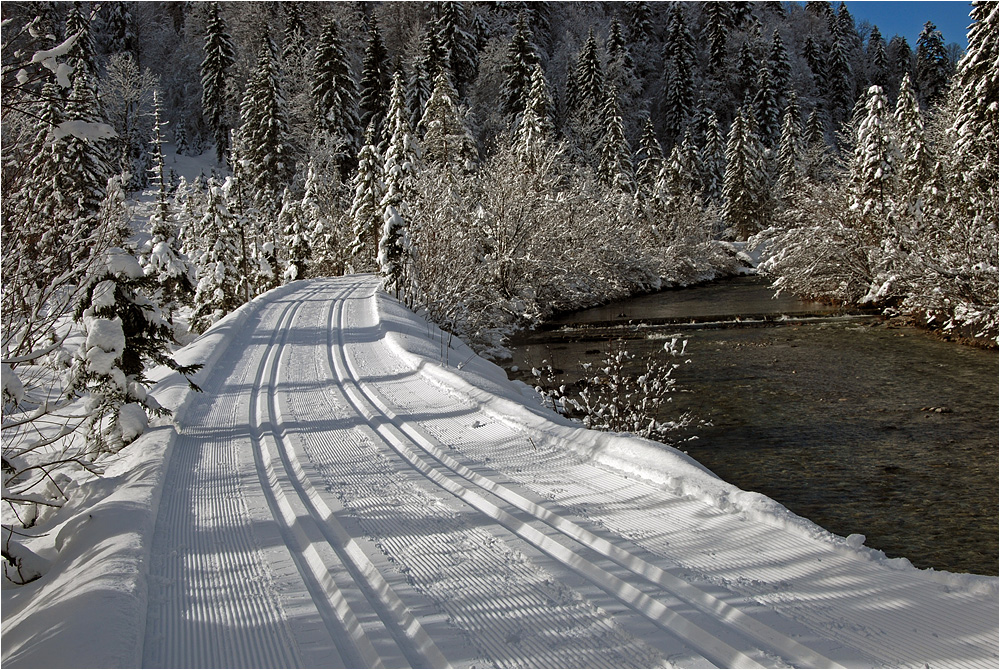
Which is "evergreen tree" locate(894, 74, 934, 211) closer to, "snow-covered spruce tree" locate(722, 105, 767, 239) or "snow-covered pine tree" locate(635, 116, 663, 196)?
"snow-covered spruce tree" locate(722, 105, 767, 239)

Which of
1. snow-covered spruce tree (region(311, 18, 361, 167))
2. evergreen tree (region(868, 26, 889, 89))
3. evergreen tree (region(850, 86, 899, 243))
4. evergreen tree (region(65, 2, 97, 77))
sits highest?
evergreen tree (region(868, 26, 889, 89))

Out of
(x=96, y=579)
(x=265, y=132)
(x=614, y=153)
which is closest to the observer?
(x=96, y=579)

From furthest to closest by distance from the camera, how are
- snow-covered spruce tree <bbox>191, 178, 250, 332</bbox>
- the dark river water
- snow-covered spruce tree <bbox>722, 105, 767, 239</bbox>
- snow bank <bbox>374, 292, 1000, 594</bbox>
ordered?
snow-covered spruce tree <bbox>722, 105, 767, 239</bbox>, snow-covered spruce tree <bbox>191, 178, 250, 332</bbox>, the dark river water, snow bank <bbox>374, 292, 1000, 594</bbox>

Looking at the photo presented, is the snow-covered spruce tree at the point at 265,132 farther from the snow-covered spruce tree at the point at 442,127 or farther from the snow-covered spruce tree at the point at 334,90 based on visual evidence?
the snow-covered spruce tree at the point at 442,127

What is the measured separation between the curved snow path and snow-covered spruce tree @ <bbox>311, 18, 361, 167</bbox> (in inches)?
2127

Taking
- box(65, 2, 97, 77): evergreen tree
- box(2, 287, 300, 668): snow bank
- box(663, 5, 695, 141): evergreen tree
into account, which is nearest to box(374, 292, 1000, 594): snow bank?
box(2, 287, 300, 668): snow bank

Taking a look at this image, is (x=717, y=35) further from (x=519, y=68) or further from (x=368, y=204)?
(x=368, y=204)

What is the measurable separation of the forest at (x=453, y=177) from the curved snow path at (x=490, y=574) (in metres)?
1.53

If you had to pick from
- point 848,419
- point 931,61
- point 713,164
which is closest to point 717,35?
point 931,61

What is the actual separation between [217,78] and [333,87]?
16.4 meters

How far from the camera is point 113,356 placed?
751 cm

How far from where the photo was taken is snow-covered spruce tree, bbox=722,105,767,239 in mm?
51375

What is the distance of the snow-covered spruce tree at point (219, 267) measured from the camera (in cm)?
2645

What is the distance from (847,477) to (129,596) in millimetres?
7913
